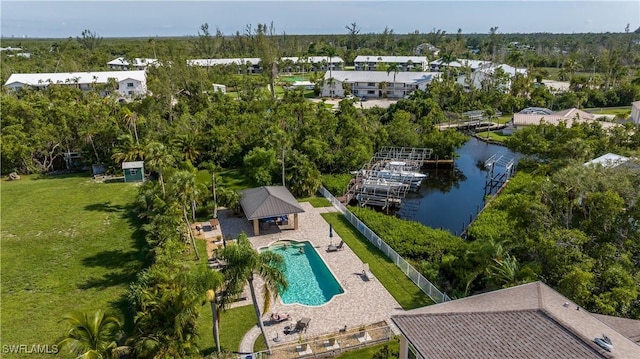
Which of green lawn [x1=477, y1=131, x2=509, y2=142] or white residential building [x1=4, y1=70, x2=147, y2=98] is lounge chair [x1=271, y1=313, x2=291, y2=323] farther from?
white residential building [x1=4, y1=70, x2=147, y2=98]

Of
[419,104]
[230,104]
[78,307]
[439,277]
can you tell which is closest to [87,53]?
[230,104]

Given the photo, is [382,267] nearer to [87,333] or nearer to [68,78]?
[87,333]

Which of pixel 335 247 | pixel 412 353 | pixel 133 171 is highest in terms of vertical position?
pixel 412 353

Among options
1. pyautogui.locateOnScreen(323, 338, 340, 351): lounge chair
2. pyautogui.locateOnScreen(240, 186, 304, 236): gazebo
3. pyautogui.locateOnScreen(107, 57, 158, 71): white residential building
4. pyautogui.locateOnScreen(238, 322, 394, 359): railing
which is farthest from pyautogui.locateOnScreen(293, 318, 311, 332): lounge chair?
pyautogui.locateOnScreen(107, 57, 158, 71): white residential building

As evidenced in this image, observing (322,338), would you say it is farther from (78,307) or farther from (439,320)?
(78,307)

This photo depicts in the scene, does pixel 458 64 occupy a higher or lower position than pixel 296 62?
lower

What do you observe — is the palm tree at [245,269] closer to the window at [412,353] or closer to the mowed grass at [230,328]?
the mowed grass at [230,328]

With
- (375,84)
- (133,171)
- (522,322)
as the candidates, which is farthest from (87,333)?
(375,84)

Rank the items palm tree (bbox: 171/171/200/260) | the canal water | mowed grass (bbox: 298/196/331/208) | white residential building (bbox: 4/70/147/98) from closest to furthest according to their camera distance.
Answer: palm tree (bbox: 171/171/200/260), the canal water, mowed grass (bbox: 298/196/331/208), white residential building (bbox: 4/70/147/98)

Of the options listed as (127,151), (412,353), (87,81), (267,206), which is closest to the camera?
(412,353)
